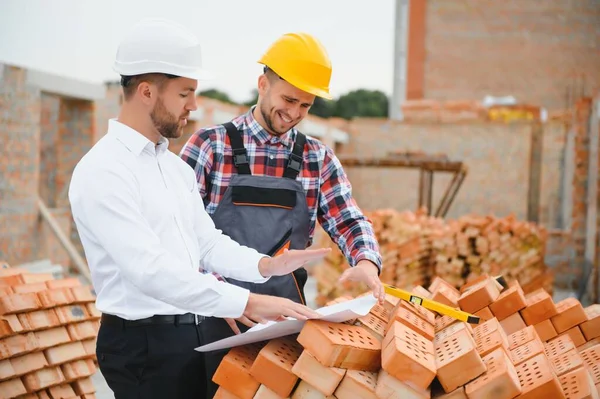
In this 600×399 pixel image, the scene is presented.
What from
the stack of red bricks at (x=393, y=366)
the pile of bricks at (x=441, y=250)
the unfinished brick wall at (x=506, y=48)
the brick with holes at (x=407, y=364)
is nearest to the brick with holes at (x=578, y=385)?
the stack of red bricks at (x=393, y=366)

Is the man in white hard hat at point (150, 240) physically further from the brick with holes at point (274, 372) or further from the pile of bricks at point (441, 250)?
the pile of bricks at point (441, 250)

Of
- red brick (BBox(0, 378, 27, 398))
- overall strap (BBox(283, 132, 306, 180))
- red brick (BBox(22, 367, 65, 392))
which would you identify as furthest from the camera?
red brick (BBox(22, 367, 65, 392))

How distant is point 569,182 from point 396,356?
48.8 ft

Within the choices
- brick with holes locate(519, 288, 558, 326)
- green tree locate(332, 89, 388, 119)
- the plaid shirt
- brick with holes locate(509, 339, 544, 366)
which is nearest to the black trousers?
the plaid shirt

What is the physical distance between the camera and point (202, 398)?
8.18 ft

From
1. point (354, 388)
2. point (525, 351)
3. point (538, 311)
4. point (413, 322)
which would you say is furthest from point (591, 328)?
point (354, 388)

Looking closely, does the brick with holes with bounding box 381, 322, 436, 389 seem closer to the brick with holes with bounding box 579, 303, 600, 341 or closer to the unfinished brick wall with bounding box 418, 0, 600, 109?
the brick with holes with bounding box 579, 303, 600, 341

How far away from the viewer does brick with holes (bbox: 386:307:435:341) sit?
7.99 feet

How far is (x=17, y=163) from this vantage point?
9336 mm

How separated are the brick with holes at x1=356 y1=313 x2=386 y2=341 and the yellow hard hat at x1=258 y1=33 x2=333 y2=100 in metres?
0.94

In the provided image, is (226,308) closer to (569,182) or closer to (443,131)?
(569,182)

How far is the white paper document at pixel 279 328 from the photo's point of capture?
7.15 ft

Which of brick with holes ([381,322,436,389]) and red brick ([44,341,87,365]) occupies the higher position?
brick with holes ([381,322,436,389])

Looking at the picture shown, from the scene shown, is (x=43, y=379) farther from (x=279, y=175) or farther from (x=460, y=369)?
(x=460, y=369)
